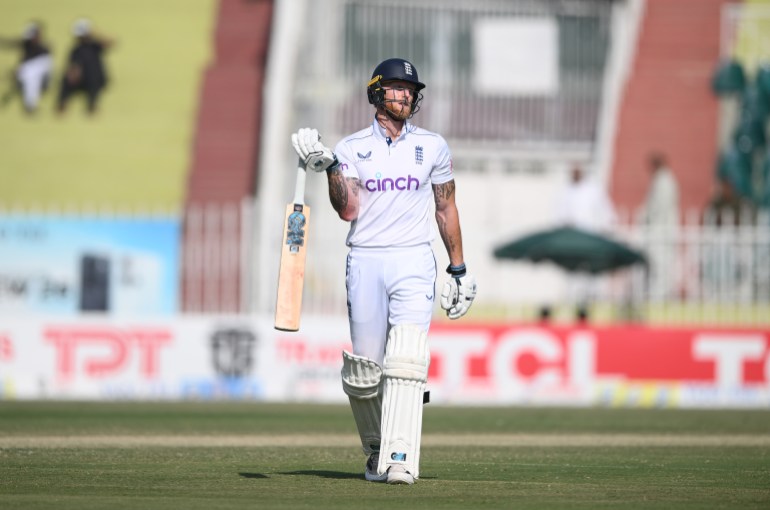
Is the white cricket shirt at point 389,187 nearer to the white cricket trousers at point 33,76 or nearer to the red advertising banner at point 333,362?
the red advertising banner at point 333,362

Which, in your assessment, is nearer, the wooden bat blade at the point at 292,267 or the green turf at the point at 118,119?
the wooden bat blade at the point at 292,267

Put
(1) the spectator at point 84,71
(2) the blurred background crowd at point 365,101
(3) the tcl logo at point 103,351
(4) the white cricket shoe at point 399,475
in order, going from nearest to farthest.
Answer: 1. (4) the white cricket shoe at point 399,475
2. (3) the tcl logo at point 103,351
3. (2) the blurred background crowd at point 365,101
4. (1) the spectator at point 84,71

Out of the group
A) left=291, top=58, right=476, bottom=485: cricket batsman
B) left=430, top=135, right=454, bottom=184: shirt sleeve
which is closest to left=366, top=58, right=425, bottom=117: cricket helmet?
left=291, top=58, right=476, bottom=485: cricket batsman

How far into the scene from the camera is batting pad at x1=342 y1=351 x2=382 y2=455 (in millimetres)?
8523

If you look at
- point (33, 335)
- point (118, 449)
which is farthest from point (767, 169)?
point (118, 449)

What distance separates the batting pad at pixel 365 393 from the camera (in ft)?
28.0

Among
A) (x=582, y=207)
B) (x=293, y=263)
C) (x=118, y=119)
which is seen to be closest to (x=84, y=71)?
(x=118, y=119)

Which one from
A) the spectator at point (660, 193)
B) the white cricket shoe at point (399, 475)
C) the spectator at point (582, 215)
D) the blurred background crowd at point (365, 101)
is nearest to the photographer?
the white cricket shoe at point (399, 475)

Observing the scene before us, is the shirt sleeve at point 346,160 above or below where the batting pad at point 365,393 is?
above

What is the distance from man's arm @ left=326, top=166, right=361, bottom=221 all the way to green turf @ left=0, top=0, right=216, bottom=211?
1463 cm

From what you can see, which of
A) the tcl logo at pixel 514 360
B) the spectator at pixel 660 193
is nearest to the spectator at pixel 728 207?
the spectator at pixel 660 193

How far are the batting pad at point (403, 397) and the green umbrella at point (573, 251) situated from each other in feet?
31.8

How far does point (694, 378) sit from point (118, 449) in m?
8.37

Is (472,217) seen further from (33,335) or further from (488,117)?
(33,335)
